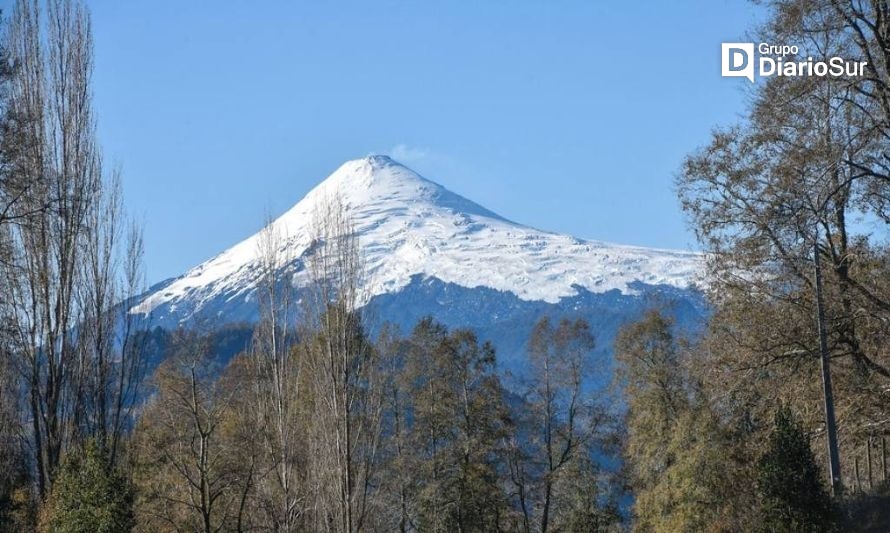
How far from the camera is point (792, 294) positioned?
2105 cm

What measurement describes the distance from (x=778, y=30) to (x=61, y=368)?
16.2 m

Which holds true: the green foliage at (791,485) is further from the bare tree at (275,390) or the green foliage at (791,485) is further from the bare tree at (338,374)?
the bare tree at (275,390)

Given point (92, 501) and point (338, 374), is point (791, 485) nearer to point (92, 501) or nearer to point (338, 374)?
point (338, 374)

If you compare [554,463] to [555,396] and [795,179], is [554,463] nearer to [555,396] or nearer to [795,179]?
[555,396]

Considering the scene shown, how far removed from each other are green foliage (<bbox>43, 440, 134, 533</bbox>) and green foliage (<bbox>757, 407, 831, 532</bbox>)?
38.6 feet

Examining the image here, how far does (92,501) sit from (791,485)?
12.5m

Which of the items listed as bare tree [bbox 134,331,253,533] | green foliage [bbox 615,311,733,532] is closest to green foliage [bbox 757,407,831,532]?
green foliage [bbox 615,311,733,532]

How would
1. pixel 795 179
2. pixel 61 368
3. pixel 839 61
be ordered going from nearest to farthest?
pixel 839 61 → pixel 795 179 → pixel 61 368

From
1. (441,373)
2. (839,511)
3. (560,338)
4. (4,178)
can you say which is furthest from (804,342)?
(560,338)

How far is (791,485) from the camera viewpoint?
18.8 metres

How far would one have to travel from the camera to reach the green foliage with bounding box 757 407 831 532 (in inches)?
737

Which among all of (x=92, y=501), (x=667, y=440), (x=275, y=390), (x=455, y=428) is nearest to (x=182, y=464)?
(x=275, y=390)

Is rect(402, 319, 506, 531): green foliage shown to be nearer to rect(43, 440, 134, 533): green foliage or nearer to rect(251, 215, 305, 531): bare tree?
rect(251, 215, 305, 531): bare tree

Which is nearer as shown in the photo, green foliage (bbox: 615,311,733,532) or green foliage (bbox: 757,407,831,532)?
green foliage (bbox: 757,407,831,532)
